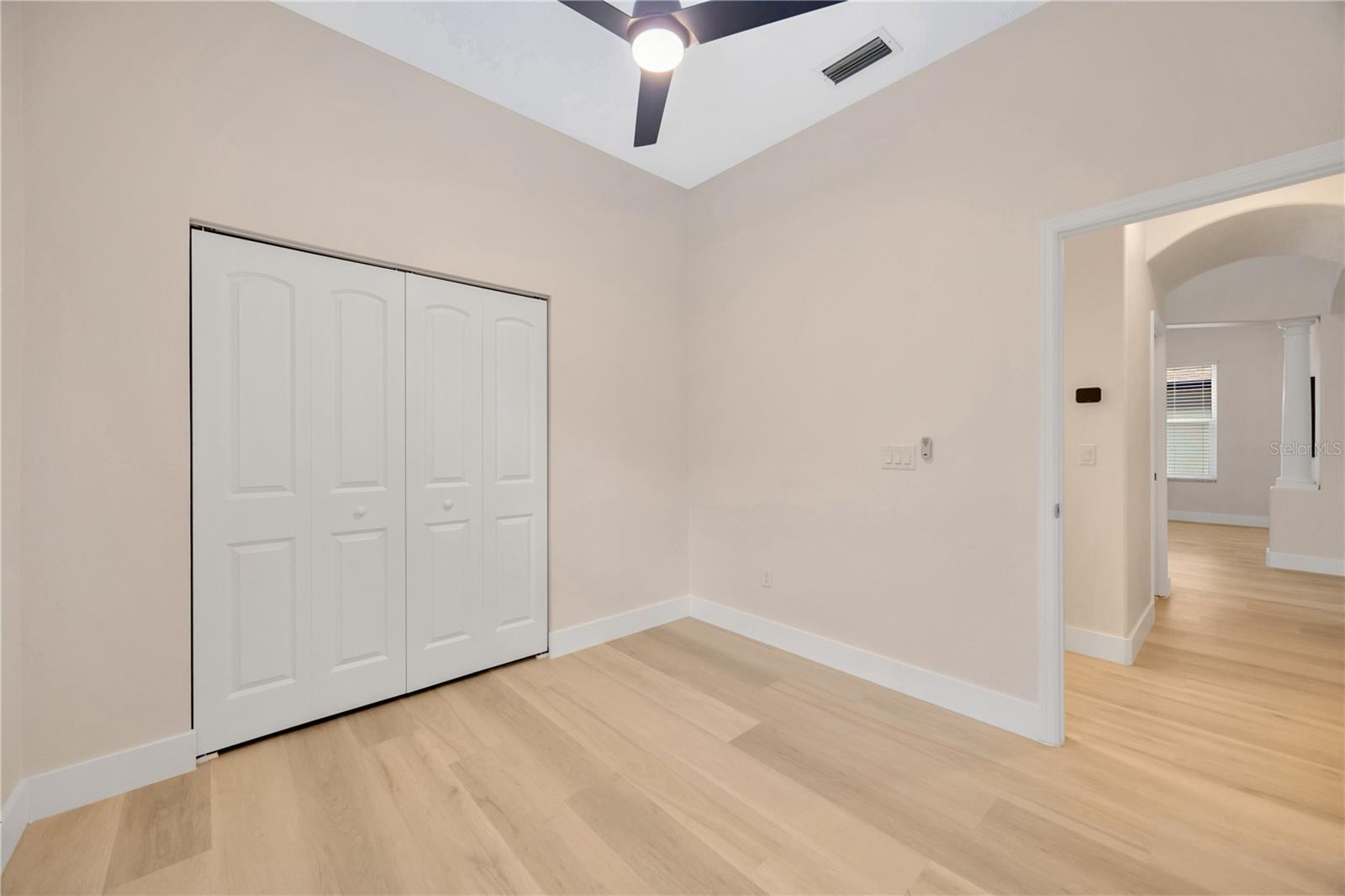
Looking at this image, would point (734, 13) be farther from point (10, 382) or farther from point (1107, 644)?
point (1107, 644)

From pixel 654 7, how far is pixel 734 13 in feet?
0.88

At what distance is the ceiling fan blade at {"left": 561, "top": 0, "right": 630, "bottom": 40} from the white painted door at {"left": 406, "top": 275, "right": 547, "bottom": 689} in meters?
1.46

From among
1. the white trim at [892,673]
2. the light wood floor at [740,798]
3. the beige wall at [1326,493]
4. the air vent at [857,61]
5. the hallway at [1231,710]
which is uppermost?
the air vent at [857,61]

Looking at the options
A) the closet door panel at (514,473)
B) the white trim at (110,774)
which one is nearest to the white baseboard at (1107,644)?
→ the closet door panel at (514,473)

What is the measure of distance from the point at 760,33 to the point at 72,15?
2.55 m

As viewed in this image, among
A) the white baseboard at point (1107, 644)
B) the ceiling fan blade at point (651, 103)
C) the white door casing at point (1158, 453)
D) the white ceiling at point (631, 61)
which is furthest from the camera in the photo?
the white door casing at point (1158, 453)

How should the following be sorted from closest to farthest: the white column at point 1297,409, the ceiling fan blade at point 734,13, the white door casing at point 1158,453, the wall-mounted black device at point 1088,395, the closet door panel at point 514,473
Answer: the ceiling fan blade at point 734,13
the closet door panel at point 514,473
the wall-mounted black device at point 1088,395
the white door casing at point 1158,453
the white column at point 1297,409

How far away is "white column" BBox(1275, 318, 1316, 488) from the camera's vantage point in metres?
5.36

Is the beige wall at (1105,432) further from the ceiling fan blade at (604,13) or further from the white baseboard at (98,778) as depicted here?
the white baseboard at (98,778)

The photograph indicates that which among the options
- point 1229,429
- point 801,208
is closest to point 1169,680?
point 801,208

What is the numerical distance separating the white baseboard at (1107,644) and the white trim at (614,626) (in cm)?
241

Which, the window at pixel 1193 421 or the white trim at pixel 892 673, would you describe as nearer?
the white trim at pixel 892 673

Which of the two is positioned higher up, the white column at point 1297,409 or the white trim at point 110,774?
the white column at point 1297,409

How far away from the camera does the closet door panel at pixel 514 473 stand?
3.00 metres
